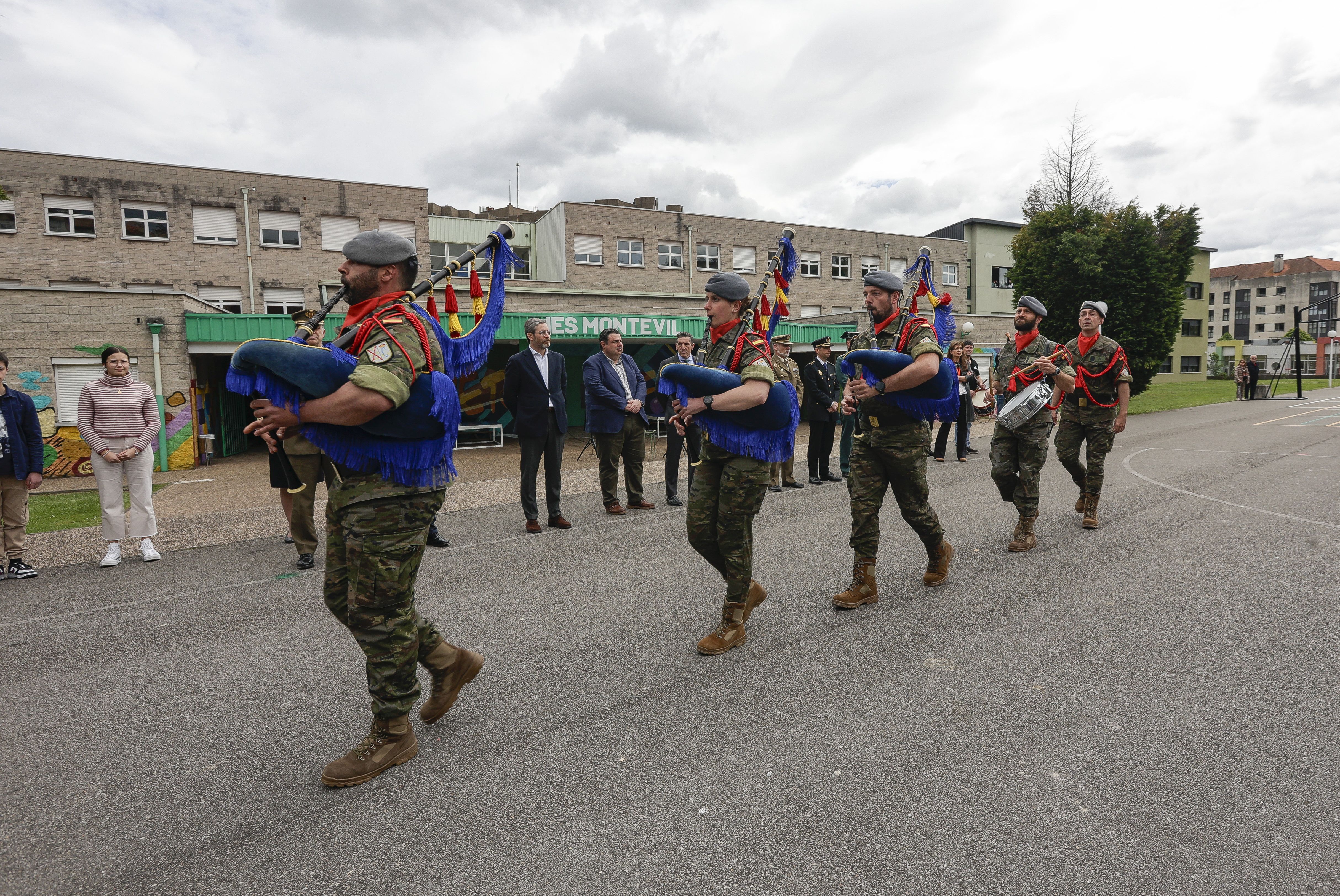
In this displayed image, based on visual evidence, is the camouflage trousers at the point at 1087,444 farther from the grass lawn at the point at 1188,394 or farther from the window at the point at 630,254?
the window at the point at 630,254

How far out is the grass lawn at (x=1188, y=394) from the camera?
26.8m

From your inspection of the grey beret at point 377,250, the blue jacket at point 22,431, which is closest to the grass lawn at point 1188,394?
the grey beret at point 377,250

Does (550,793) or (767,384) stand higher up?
(767,384)

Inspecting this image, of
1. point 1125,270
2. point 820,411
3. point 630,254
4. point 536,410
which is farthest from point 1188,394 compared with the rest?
point 536,410

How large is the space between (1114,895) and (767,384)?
245 centimetres

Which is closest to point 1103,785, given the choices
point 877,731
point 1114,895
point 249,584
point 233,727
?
point 1114,895

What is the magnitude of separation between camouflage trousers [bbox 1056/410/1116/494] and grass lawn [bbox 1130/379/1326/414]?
67.5 feet

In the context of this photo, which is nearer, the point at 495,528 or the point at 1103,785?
the point at 1103,785

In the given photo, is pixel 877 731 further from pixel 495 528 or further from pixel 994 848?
pixel 495 528

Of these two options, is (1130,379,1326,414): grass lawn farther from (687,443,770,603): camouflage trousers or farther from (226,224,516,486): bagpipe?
(226,224,516,486): bagpipe

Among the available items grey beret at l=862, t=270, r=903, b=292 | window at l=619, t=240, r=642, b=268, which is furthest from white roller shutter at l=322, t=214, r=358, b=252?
grey beret at l=862, t=270, r=903, b=292

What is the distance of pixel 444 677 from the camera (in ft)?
10.5

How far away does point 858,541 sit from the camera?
469 cm

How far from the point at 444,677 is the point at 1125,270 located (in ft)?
81.5
